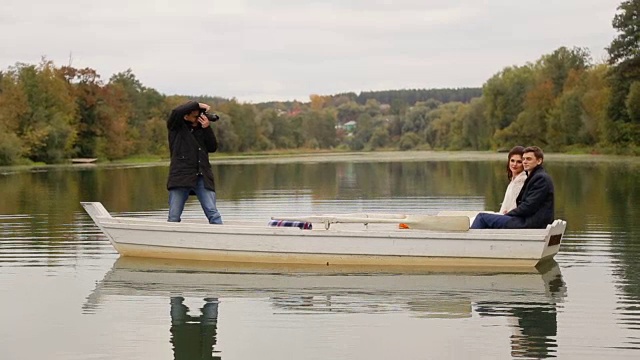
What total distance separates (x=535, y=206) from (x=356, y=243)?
2.38 m

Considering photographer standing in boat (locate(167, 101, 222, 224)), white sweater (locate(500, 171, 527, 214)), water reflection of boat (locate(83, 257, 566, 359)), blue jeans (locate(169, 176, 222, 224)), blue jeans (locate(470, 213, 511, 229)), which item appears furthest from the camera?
blue jeans (locate(169, 176, 222, 224))

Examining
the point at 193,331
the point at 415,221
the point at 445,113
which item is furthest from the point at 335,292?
the point at 445,113

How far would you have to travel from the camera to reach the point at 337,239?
13352 mm

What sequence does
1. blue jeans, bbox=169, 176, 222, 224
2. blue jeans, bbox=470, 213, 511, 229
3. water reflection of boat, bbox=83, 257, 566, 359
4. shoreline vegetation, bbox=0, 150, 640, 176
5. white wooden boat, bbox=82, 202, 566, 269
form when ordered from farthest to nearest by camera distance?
1. shoreline vegetation, bbox=0, 150, 640, 176
2. blue jeans, bbox=169, 176, 222, 224
3. blue jeans, bbox=470, 213, 511, 229
4. white wooden boat, bbox=82, 202, 566, 269
5. water reflection of boat, bbox=83, 257, 566, 359

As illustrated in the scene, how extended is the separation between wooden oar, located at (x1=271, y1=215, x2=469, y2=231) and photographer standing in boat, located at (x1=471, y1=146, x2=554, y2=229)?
592 mm

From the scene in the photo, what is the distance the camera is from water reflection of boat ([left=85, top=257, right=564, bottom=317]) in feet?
35.6

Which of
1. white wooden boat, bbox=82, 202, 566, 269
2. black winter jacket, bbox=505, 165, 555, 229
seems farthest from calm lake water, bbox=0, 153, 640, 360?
→ black winter jacket, bbox=505, 165, 555, 229

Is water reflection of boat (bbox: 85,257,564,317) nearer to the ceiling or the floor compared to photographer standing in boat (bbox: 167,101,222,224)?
nearer to the floor

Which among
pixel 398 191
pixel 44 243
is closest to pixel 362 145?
pixel 398 191

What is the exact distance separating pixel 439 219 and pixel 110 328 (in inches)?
201

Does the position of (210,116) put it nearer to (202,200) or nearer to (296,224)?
(202,200)

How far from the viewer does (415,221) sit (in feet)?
44.2

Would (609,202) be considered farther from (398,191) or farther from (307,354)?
(307,354)

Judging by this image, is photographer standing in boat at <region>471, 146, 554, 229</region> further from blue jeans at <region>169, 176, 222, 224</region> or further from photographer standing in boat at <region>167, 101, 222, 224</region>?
photographer standing in boat at <region>167, 101, 222, 224</region>
